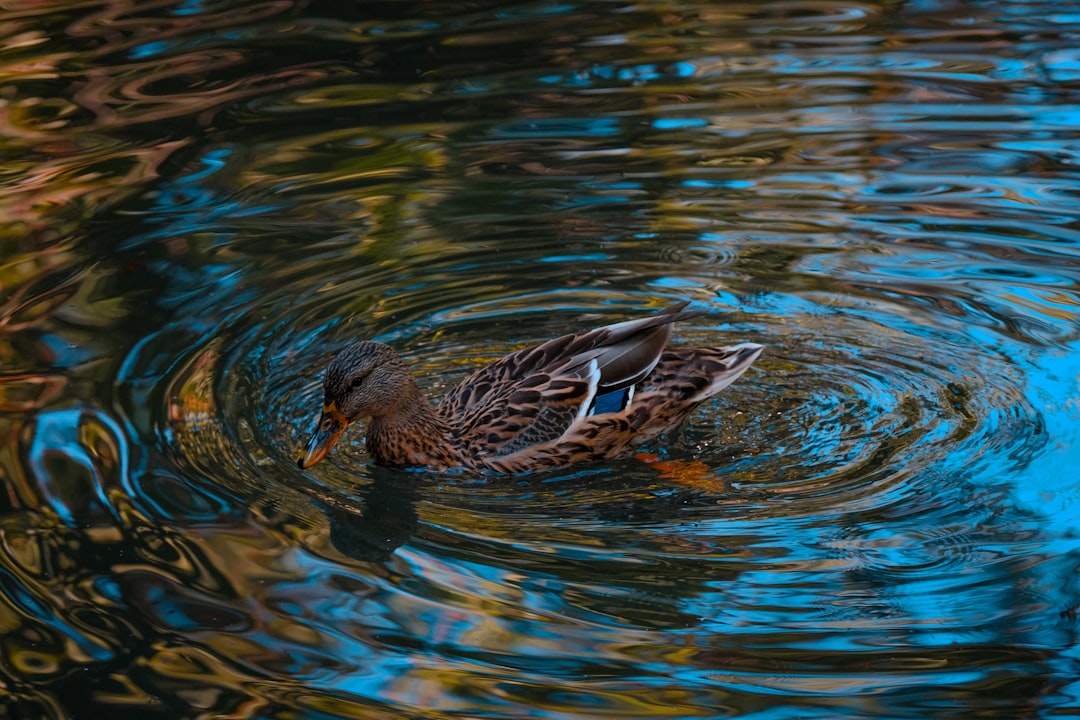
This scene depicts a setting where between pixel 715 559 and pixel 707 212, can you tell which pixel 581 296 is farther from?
pixel 715 559

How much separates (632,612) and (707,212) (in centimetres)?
438

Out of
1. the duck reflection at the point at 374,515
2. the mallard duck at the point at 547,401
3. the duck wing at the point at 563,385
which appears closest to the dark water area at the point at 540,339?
the duck reflection at the point at 374,515

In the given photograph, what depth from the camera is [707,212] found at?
9.31 m

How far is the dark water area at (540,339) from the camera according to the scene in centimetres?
529

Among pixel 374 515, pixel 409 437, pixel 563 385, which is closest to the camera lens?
pixel 374 515

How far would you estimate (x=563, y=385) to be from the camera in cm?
708

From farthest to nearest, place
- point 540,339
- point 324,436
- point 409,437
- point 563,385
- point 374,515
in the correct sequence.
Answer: point 540,339, point 563,385, point 409,437, point 324,436, point 374,515

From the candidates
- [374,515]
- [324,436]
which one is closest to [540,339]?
[324,436]

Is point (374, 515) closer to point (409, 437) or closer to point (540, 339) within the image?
point (409, 437)

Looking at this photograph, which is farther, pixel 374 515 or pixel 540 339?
pixel 540 339

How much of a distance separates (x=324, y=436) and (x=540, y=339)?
1.80 metres

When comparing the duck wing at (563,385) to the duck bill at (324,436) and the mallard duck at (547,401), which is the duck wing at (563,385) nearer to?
the mallard duck at (547,401)

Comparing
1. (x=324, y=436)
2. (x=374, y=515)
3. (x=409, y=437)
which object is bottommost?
(x=374, y=515)

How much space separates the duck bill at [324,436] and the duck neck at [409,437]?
8.7 inches
